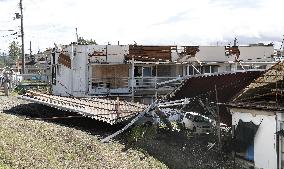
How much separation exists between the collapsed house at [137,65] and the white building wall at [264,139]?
17201mm

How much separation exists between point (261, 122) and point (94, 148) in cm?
678

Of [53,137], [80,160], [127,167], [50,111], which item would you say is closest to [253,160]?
[127,167]

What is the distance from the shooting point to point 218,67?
40.0 m

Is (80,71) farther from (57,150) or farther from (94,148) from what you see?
(57,150)

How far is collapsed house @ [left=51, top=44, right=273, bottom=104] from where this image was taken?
35.7 m

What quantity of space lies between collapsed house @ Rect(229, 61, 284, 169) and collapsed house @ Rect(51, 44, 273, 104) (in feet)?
51.4

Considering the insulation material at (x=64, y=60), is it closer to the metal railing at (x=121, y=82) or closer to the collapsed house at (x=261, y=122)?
the metal railing at (x=121, y=82)

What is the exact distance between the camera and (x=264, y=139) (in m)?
16.3

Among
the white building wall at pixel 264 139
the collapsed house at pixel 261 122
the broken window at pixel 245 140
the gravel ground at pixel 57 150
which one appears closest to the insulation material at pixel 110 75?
Answer: the gravel ground at pixel 57 150

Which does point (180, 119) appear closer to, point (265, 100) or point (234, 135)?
point (234, 135)

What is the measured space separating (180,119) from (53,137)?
29.2 ft

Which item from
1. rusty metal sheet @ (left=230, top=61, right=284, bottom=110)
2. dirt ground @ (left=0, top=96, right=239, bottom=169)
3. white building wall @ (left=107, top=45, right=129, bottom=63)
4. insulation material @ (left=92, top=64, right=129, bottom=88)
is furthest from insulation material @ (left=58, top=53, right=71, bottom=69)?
rusty metal sheet @ (left=230, top=61, right=284, bottom=110)

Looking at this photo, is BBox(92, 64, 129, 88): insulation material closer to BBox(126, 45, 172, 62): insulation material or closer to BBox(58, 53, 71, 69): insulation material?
BBox(126, 45, 172, 62): insulation material

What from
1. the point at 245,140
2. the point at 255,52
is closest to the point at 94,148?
the point at 245,140
